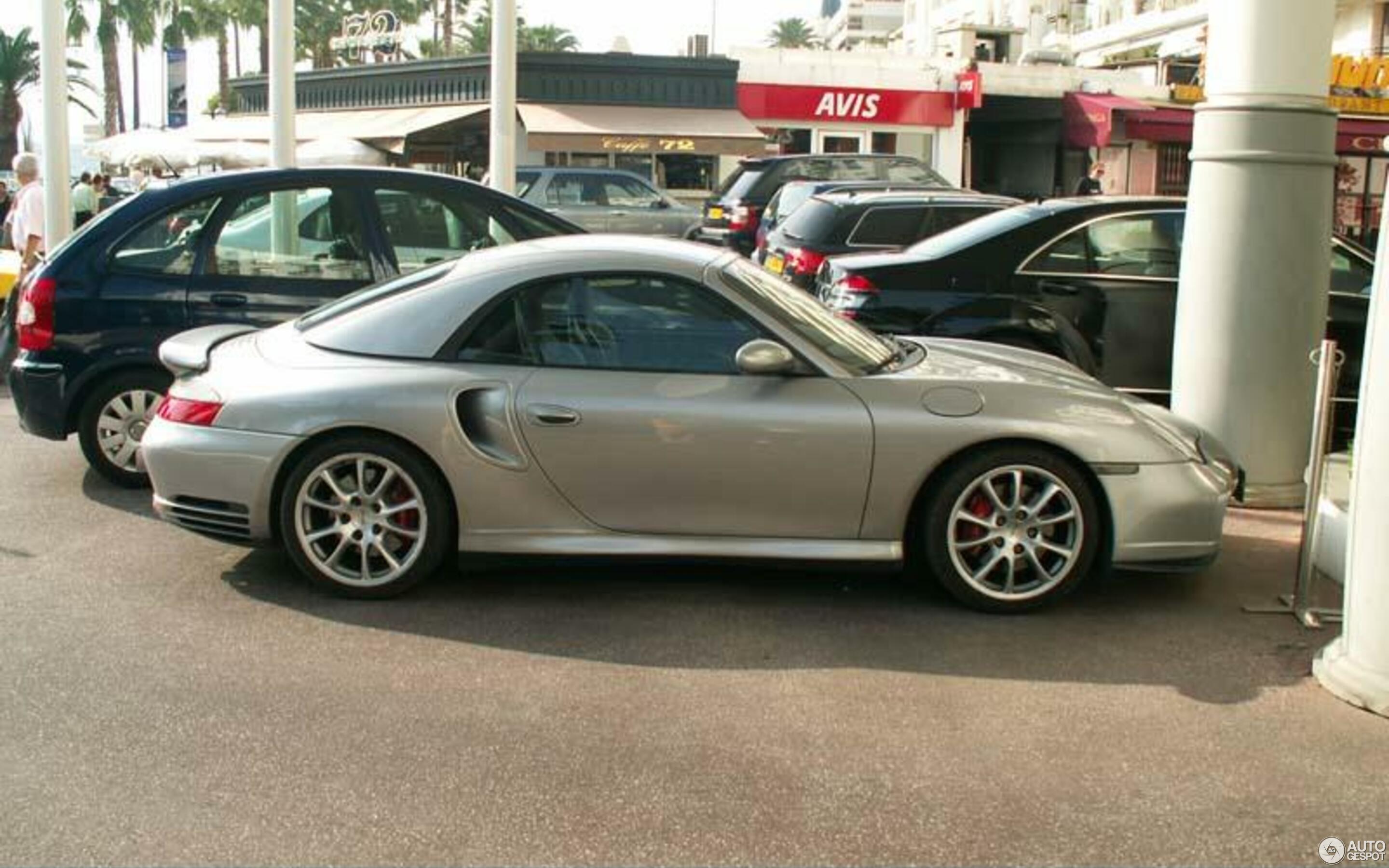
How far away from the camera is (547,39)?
234 feet

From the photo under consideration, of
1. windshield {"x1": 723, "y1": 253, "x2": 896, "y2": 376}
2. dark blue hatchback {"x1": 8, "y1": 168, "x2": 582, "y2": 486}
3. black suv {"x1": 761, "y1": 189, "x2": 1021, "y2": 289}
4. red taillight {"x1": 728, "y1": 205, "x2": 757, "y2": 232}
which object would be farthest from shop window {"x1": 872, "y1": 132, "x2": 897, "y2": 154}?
windshield {"x1": 723, "y1": 253, "x2": 896, "y2": 376}

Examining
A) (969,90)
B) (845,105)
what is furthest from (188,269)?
(969,90)

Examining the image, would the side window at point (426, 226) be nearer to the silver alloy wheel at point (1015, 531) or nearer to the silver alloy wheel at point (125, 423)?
the silver alloy wheel at point (125, 423)

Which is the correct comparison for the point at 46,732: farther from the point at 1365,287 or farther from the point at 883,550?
the point at 1365,287

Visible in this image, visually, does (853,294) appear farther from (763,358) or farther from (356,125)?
(356,125)

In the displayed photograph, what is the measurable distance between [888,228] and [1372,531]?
758cm

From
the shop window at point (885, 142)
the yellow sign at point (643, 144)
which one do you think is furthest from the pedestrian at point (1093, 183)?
the yellow sign at point (643, 144)

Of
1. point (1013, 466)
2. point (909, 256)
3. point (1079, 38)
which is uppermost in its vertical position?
point (1079, 38)

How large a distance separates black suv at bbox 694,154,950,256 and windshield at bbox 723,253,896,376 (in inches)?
533

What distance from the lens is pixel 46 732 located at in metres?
4.39

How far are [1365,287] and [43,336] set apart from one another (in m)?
7.71

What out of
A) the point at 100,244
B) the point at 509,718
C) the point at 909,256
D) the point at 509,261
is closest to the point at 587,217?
the point at 909,256

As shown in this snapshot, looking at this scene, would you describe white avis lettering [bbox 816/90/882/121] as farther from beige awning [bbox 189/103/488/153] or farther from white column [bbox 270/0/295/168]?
white column [bbox 270/0/295/168]

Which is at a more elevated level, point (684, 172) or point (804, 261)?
point (684, 172)
